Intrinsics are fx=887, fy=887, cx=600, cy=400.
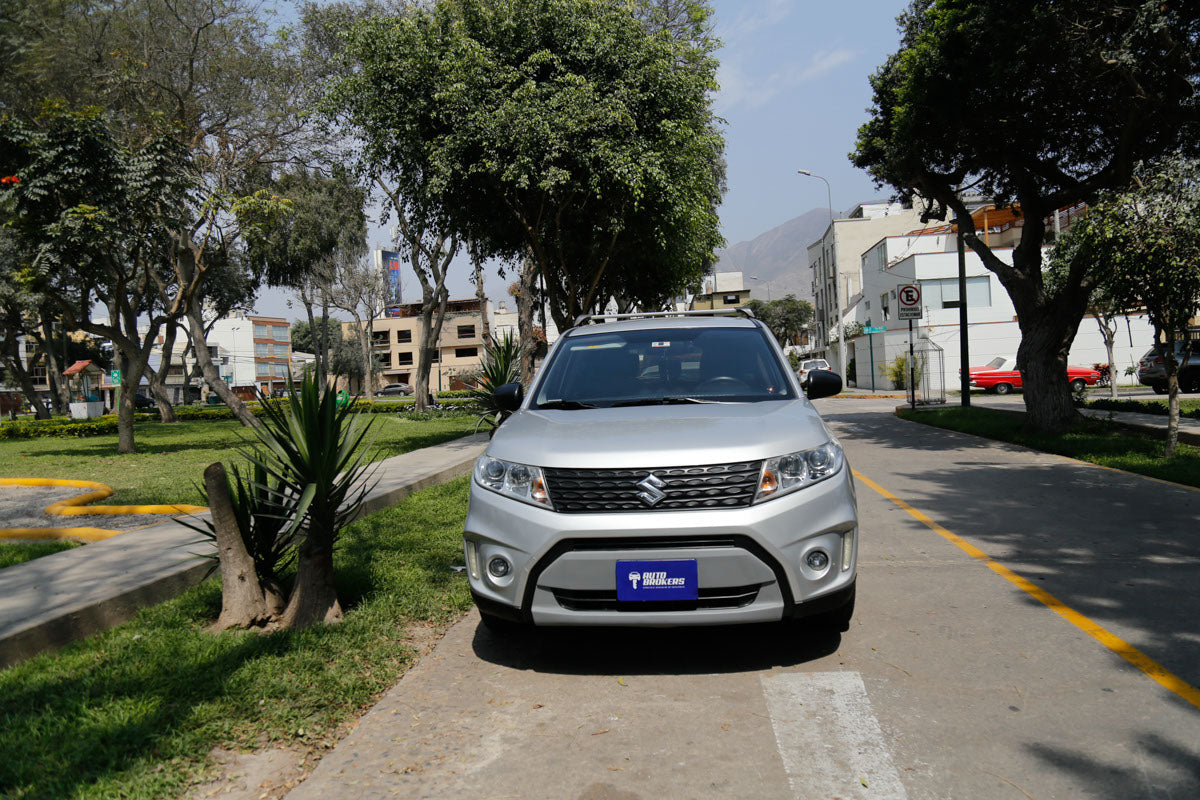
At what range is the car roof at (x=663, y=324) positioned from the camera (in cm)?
597

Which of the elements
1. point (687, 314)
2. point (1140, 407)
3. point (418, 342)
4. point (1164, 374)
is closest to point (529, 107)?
point (687, 314)

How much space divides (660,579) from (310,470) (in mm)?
2141

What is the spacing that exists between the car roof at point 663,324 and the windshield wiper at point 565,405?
0.88 metres

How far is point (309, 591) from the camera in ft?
16.5

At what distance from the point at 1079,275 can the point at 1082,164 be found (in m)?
3.67

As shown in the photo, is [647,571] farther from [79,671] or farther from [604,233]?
[604,233]

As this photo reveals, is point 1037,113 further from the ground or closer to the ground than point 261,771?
further from the ground

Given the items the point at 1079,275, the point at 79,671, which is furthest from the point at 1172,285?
the point at 79,671

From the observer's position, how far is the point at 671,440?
4164 millimetres

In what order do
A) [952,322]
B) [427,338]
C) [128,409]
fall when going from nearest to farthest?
[128,409] < [427,338] < [952,322]

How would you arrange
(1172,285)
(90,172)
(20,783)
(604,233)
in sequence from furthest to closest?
(604,233), (90,172), (1172,285), (20,783)

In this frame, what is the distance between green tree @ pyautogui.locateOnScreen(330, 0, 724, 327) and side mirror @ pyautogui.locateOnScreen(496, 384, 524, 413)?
8.50 metres

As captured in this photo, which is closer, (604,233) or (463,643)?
(463,643)

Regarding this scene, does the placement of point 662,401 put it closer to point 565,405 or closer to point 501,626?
point 565,405
